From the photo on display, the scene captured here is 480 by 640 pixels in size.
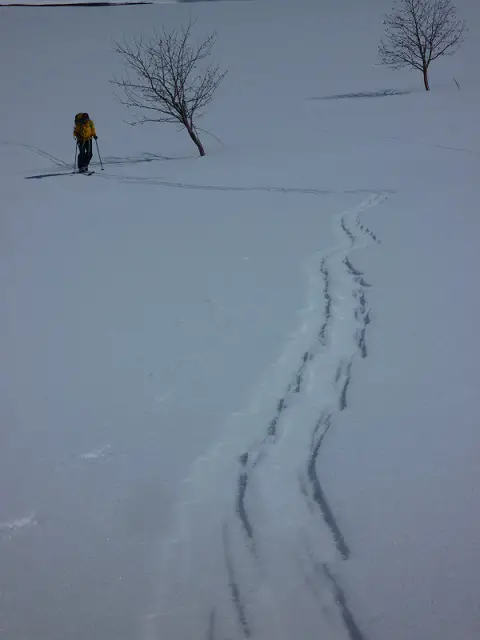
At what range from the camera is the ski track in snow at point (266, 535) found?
6.04 feet

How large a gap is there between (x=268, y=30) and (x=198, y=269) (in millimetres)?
31730

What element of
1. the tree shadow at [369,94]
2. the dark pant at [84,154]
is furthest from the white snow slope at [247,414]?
the tree shadow at [369,94]

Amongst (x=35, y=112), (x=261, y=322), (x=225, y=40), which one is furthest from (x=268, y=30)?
(x=261, y=322)

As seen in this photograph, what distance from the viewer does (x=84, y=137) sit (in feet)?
35.9

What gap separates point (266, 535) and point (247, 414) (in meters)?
0.78

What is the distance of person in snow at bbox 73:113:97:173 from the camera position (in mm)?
10914

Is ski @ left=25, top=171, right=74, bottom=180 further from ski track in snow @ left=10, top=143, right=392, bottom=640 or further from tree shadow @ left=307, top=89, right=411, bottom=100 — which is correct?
tree shadow @ left=307, top=89, right=411, bottom=100

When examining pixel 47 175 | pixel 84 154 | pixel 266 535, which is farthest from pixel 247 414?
pixel 47 175

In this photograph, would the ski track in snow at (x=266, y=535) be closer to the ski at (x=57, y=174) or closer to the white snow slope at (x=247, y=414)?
the white snow slope at (x=247, y=414)

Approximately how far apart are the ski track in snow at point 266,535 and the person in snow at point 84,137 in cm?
888

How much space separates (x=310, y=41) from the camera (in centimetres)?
2908

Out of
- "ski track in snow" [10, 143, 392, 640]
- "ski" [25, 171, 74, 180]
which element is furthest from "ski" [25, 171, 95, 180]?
"ski track in snow" [10, 143, 392, 640]

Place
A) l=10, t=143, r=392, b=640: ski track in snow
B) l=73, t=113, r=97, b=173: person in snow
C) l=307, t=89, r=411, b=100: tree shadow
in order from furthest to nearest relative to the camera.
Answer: l=307, t=89, r=411, b=100: tree shadow
l=73, t=113, r=97, b=173: person in snow
l=10, t=143, r=392, b=640: ski track in snow

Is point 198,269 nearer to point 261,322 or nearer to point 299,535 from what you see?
point 261,322
